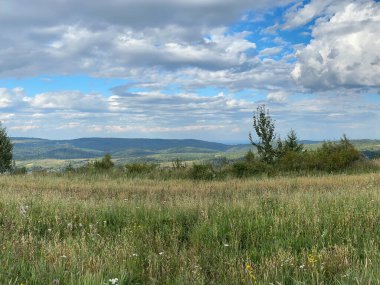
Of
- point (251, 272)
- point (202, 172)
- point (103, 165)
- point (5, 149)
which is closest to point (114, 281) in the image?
point (251, 272)

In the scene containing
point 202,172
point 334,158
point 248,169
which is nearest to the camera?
point 202,172

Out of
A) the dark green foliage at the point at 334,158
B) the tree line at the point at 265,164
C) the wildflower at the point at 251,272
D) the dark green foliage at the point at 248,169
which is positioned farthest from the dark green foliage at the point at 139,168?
the wildflower at the point at 251,272

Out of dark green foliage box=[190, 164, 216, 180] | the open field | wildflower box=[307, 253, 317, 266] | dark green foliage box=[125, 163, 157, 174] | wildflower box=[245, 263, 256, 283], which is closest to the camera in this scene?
wildflower box=[245, 263, 256, 283]

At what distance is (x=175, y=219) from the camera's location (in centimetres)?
870

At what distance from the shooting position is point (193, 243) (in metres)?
6.90

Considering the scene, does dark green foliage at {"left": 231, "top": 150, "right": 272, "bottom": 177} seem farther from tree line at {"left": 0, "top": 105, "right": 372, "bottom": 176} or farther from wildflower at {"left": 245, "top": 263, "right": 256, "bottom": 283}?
wildflower at {"left": 245, "top": 263, "right": 256, "bottom": 283}

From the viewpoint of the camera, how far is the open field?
4938 mm

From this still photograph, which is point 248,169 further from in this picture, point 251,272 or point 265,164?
point 251,272

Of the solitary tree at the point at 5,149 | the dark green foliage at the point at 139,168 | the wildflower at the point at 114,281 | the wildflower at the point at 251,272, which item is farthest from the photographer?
the solitary tree at the point at 5,149

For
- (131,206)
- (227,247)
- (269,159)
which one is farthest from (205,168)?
(227,247)

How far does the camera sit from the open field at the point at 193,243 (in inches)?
194

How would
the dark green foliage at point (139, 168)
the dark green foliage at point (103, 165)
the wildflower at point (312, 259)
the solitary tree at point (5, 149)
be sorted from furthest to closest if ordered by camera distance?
the solitary tree at point (5, 149)
the dark green foliage at point (103, 165)
the dark green foliage at point (139, 168)
the wildflower at point (312, 259)

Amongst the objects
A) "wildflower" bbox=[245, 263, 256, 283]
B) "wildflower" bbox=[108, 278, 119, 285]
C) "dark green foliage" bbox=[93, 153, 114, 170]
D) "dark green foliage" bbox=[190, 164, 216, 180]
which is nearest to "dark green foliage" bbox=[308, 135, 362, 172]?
"dark green foliage" bbox=[190, 164, 216, 180]

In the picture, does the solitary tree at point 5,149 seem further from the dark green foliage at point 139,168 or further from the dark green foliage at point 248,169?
the dark green foliage at point 248,169
